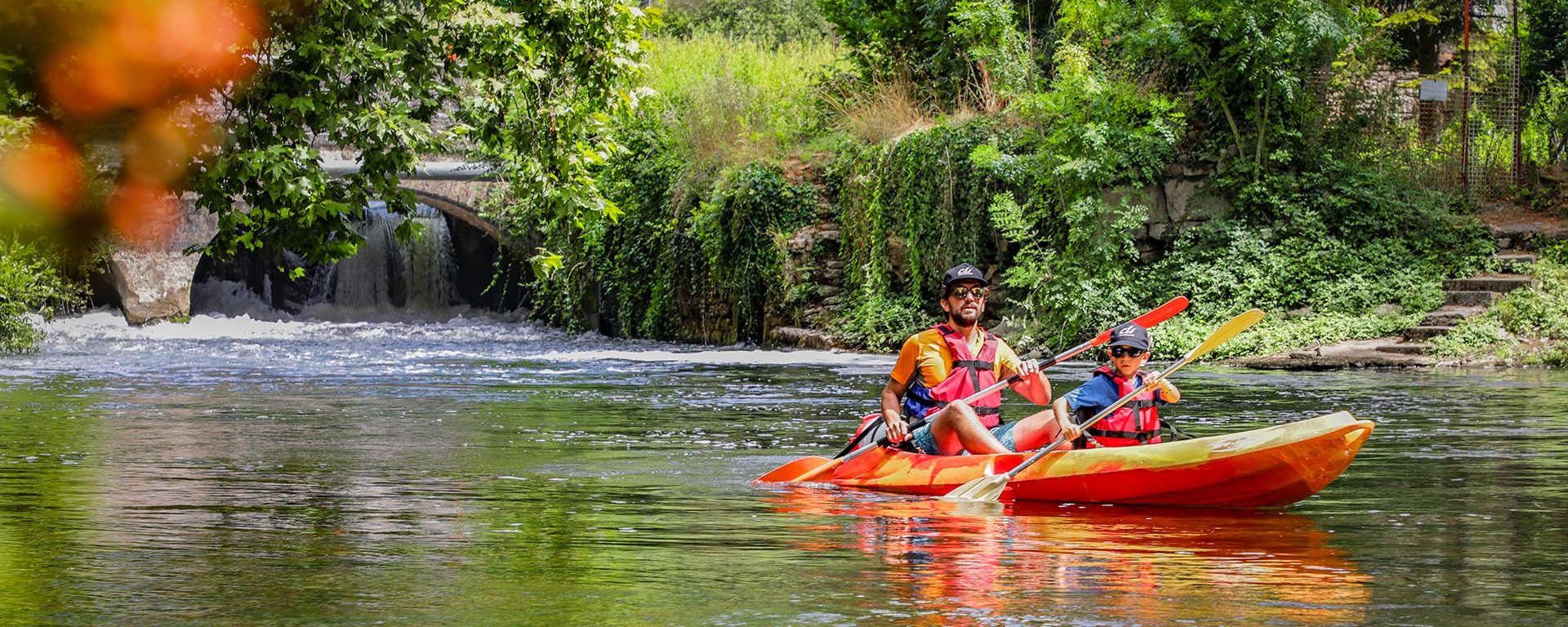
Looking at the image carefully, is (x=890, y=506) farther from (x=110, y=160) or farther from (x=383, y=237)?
(x=383, y=237)

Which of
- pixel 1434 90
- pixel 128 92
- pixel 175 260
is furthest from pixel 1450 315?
pixel 175 260

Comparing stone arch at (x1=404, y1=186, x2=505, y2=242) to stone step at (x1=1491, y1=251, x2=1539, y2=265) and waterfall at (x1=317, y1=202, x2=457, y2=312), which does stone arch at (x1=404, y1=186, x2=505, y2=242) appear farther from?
stone step at (x1=1491, y1=251, x2=1539, y2=265)

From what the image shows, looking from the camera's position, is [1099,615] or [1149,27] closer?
[1099,615]

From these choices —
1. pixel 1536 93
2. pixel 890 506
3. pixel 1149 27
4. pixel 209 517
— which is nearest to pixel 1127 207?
pixel 1149 27

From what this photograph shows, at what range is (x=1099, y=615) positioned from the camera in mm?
5348

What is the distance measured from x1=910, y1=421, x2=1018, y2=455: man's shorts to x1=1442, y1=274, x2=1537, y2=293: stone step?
1190 cm

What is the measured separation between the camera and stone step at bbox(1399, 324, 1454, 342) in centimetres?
1864

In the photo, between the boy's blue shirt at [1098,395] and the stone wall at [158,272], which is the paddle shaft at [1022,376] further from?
the stone wall at [158,272]

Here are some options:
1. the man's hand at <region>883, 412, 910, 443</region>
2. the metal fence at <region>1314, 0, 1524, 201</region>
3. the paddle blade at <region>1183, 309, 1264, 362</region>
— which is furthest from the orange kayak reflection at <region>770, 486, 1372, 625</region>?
the metal fence at <region>1314, 0, 1524, 201</region>

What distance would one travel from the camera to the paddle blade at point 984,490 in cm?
838

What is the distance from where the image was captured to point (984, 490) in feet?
27.6

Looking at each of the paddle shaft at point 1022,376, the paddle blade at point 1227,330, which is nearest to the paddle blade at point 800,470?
the paddle shaft at point 1022,376

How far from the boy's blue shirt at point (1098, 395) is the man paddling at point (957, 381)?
0.27m

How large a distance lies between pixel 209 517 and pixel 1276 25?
15.2 m
